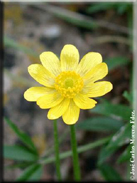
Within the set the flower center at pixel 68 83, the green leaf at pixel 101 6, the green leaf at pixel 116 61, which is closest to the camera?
the flower center at pixel 68 83

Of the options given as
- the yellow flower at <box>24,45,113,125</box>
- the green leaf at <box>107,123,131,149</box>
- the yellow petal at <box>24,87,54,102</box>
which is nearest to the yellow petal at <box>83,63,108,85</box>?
the yellow flower at <box>24,45,113,125</box>

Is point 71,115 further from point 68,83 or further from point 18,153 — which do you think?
point 18,153

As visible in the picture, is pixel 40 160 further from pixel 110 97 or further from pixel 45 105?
pixel 110 97

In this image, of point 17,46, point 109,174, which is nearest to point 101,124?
point 109,174

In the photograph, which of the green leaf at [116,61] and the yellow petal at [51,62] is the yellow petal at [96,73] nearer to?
the yellow petal at [51,62]

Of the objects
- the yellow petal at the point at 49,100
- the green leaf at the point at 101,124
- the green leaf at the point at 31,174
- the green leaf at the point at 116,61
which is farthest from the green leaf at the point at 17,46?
the yellow petal at the point at 49,100

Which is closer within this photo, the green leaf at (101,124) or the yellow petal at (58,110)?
the yellow petal at (58,110)
